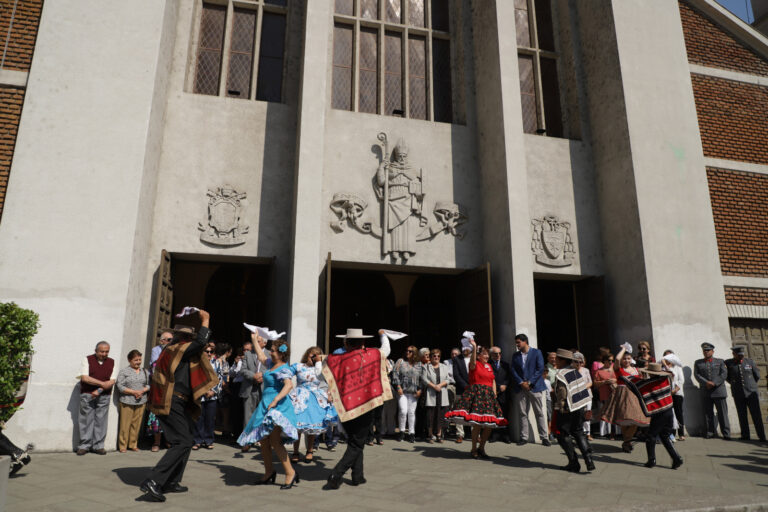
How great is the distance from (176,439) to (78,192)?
5408 mm

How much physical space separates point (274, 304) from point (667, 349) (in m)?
8.12

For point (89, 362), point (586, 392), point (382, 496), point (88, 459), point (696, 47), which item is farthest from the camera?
point (696, 47)

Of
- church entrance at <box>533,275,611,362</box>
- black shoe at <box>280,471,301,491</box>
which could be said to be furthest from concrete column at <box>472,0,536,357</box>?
black shoe at <box>280,471,301,491</box>

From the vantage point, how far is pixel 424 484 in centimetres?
568

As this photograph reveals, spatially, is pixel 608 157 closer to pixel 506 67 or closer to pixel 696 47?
pixel 506 67

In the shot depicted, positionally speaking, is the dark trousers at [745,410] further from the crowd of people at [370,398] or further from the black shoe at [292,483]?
the black shoe at [292,483]

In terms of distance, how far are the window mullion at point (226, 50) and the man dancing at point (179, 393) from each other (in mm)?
7434

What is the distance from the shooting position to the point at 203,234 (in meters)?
10.1

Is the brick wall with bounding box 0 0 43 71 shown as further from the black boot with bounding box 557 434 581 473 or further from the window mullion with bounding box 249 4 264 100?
the black boot with bounding box 557 434 581 473

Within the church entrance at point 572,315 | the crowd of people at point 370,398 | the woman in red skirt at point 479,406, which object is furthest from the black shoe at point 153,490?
the church entrance at point 572,315

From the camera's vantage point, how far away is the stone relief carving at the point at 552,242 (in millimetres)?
11555

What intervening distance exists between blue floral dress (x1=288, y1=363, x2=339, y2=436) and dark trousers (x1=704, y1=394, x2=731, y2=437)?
8.19 m

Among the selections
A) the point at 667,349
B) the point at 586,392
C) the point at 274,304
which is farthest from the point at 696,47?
the point at 274,304

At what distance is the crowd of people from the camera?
5.42 meters
